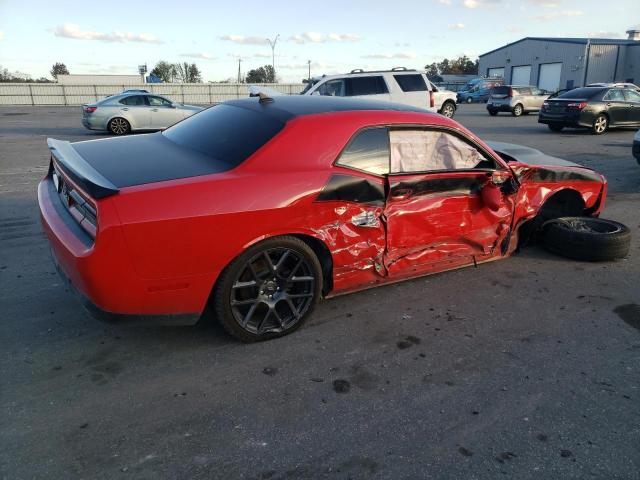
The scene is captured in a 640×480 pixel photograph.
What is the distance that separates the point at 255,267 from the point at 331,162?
2.99ft

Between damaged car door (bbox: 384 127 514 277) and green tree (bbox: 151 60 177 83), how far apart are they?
300 ft

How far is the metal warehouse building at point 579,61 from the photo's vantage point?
157ft

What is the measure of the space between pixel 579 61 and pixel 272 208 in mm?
54225

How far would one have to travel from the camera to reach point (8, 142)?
1391 cm

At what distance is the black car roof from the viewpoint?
3.70 meters

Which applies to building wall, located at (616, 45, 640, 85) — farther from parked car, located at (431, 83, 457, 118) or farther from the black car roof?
the black car roof

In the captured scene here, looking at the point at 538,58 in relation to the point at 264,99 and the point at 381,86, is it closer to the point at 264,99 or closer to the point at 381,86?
the point at 381,86

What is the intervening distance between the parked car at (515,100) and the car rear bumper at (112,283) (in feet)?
82.3

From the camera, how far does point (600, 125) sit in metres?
16.2

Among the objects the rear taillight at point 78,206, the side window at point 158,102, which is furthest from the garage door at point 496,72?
the rear taillight at point 78,206

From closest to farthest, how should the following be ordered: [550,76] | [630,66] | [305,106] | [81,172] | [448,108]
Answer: [81,172] → [305,106] → [448,108] → [630,66] → [550,76]

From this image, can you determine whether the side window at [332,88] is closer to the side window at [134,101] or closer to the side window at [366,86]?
the side window at [366,86]

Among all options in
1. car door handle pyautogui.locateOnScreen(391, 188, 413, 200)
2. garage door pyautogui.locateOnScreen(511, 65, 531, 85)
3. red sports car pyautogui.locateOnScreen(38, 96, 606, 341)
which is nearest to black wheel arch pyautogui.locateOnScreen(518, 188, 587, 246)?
red sports car pyautogui.locateOnScreen(38, 96, 606, 341)

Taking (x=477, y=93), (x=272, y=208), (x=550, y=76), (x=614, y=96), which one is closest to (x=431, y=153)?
(x=272, y=208)
